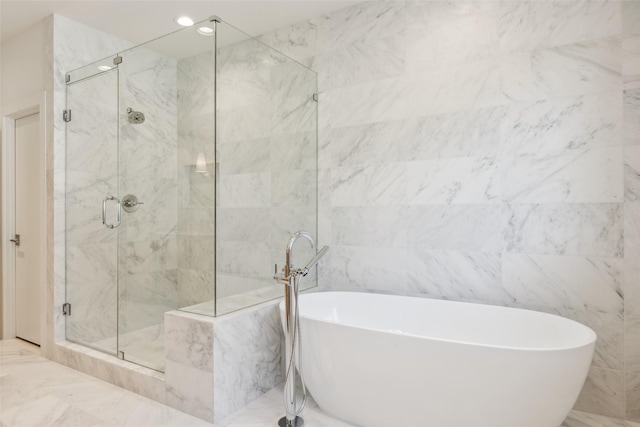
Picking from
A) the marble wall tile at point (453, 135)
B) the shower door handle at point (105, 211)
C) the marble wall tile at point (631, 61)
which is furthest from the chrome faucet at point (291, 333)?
the marble wall tile at point (631, 61)

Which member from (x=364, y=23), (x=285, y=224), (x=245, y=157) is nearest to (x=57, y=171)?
(x=245, y=157)

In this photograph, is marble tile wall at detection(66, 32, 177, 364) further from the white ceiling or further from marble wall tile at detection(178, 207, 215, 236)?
the white ceiling

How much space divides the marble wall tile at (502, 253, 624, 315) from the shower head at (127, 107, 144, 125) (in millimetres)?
2563

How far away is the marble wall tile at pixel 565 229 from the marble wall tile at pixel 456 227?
76mm

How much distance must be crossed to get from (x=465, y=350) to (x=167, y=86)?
2.39 metres

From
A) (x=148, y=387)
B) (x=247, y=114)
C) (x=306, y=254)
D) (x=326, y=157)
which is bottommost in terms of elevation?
(x=148, y=387)

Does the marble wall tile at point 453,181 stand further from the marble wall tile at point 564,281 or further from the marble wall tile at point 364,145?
the marble wall tile at point 564,281

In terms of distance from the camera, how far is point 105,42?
312cm

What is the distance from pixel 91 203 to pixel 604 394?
3.54m

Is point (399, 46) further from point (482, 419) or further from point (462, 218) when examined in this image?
point (482, 419)

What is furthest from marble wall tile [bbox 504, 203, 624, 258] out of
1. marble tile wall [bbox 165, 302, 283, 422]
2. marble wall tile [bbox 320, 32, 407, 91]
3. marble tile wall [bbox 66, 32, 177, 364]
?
marble tile wall [bbox 66, 32, 177, 364]

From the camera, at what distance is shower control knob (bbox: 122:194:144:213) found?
258 centimetres

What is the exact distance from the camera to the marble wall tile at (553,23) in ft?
6.46

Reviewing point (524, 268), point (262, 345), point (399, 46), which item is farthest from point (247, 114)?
point (524, 268)
